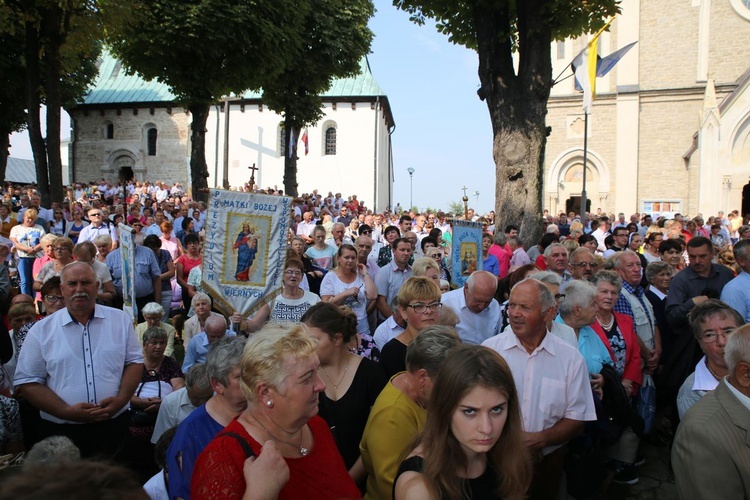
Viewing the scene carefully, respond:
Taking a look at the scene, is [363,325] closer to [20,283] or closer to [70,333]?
[70,333]

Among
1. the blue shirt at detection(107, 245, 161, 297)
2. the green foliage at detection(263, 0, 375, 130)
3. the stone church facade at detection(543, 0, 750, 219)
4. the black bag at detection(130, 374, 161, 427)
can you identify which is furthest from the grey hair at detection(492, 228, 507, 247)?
the stone church facade at detection(543, 0, 750, 219)

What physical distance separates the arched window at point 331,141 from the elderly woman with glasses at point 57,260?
38285 millimetres

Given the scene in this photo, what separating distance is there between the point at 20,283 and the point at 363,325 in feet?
21.4

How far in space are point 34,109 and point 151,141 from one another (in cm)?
3451

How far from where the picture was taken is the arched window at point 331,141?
45.5m

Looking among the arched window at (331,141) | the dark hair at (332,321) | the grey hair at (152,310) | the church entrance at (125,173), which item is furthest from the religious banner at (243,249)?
the church entrance at (125,173)

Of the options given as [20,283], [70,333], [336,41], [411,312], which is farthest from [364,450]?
[336,41]

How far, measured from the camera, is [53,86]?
15.2m

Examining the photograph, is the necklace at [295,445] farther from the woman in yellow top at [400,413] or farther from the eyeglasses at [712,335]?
the eyeglasses at [712,335]

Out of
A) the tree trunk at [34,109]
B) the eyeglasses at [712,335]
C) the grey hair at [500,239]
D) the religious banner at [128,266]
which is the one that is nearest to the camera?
the eyeglasses at [712,335]

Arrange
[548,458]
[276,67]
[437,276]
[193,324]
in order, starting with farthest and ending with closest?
1. [276,67]
2. [193,324]
3. [437,276]
4. [548,458]

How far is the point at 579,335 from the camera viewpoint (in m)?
4.84

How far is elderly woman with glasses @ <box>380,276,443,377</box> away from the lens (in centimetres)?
427

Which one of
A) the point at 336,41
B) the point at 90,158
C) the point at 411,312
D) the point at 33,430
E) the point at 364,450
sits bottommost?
the point at 33,430
